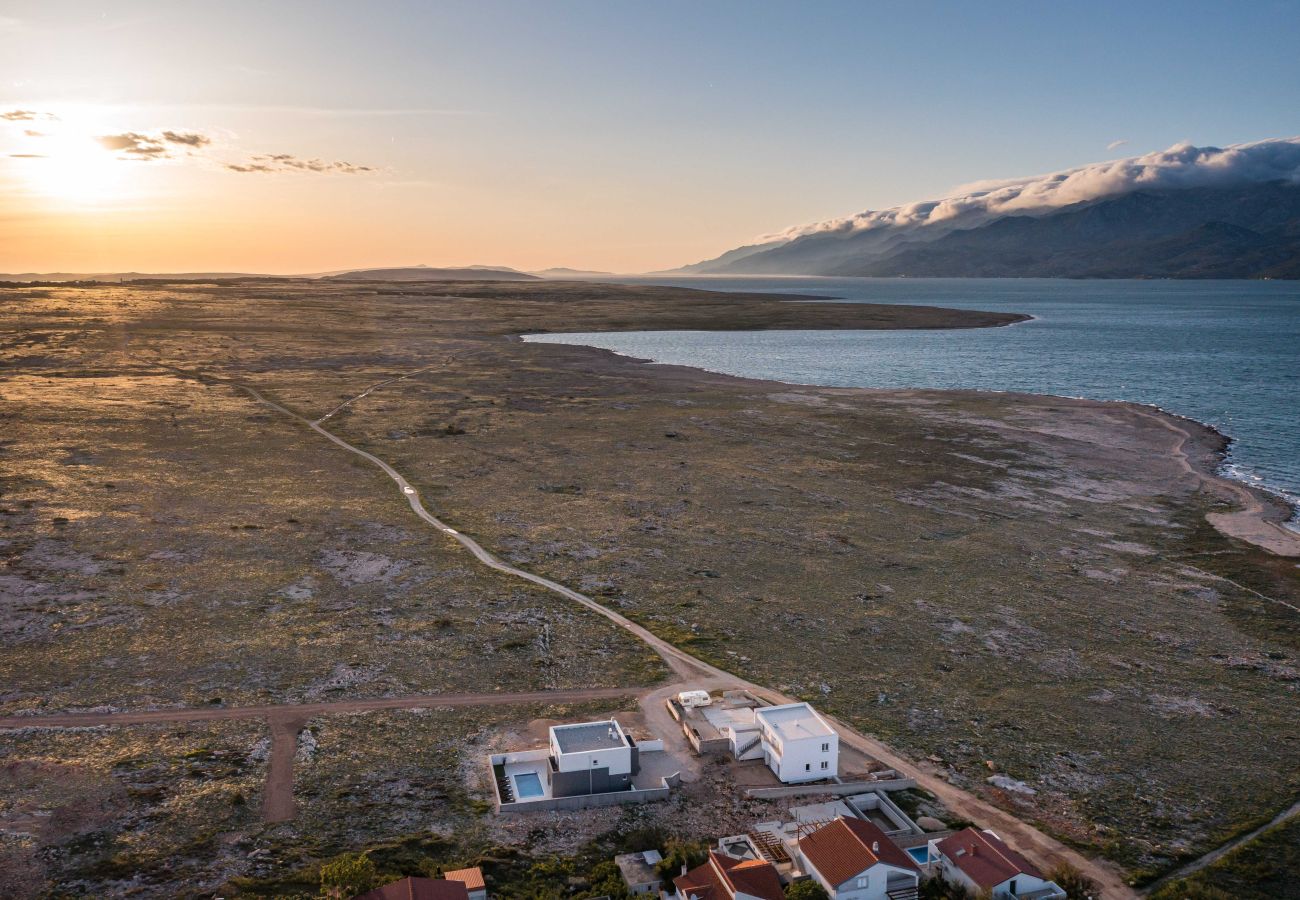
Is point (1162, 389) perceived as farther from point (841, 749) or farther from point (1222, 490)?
point (841, 749)

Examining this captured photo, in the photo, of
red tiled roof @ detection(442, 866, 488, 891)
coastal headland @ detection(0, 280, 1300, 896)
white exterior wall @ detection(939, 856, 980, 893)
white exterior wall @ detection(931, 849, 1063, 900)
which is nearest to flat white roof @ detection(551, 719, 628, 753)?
coastal headland @ detection(0, 280, 1300, 896)

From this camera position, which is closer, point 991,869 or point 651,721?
point 991,869

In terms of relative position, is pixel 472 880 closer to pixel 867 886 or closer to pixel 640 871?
pixel 640 871

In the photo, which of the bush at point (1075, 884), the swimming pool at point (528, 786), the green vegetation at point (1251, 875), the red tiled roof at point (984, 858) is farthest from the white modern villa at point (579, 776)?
the green vegetation at point (1251, 875)

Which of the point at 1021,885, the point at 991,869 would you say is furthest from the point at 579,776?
the point at 1021,885

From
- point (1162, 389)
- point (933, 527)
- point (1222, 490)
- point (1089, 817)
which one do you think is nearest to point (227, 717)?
point (1089, 817)

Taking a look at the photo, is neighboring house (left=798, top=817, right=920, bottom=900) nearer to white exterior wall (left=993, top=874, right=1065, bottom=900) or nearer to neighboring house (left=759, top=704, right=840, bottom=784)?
white exterior wall (left=993, top=874, right=1065, bottom=900)
